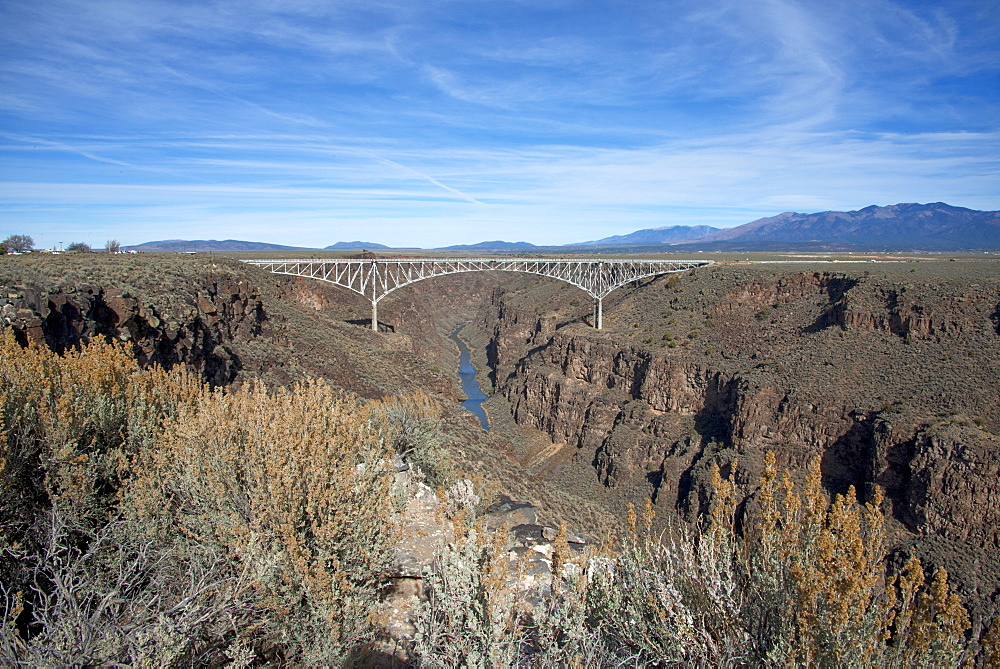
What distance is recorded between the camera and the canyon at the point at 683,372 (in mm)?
20438

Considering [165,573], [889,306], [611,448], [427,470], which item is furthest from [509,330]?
[165,573]

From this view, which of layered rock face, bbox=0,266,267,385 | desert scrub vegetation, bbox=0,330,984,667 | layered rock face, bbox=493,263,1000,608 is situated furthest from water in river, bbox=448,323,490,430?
desert scrub vegetation, bbox=0,330,984,667

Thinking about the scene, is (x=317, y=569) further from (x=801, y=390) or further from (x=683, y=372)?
(x=683, y=372)

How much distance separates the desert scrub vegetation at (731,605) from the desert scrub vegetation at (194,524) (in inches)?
53.4

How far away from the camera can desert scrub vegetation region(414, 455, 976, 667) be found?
3.85 m

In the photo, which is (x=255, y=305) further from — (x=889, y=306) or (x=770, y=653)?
(x=889, y=306)

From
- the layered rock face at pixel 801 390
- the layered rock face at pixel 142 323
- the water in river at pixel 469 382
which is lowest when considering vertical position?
the water in river at pixel 469 382

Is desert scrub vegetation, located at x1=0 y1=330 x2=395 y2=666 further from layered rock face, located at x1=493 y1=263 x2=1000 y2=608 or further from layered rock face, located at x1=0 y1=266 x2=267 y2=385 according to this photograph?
layered rock face, located at x1=493 y1=263 x2=1000 y2=608

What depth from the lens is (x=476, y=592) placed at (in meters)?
4.74

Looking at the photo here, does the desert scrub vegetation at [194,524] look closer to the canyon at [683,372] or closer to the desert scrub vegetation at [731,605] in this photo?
the desert scrub vegetation at [731,605]

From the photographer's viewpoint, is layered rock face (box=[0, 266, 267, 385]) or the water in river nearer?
layered rock face (box=[0, 266, 267, 385])

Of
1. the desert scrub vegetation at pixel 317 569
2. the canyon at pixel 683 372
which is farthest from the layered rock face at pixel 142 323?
the desert scrub vegetation at pixel 317 569

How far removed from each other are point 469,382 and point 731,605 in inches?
2536

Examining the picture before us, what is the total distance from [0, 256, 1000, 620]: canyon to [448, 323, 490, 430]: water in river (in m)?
1.42
